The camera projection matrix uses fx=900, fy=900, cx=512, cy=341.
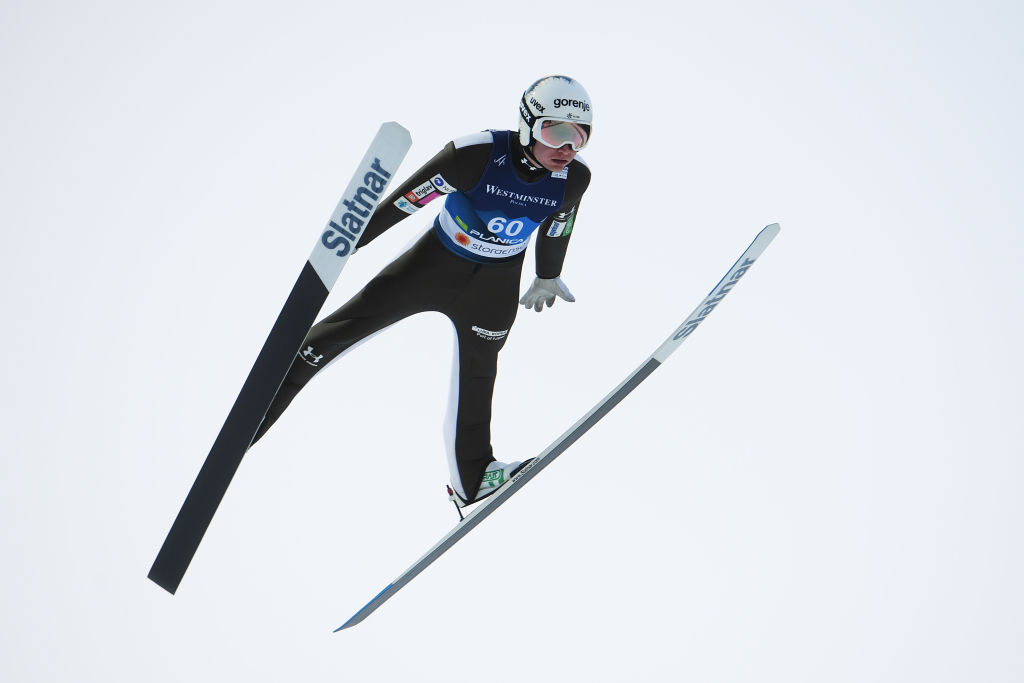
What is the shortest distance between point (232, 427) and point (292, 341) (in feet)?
1.04

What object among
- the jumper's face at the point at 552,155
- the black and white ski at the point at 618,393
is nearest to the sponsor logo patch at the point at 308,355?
the black and white ski at the point at 618,393

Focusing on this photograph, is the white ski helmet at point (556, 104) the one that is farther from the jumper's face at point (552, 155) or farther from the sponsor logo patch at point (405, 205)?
the sponsor logo patch at point (405, 205)

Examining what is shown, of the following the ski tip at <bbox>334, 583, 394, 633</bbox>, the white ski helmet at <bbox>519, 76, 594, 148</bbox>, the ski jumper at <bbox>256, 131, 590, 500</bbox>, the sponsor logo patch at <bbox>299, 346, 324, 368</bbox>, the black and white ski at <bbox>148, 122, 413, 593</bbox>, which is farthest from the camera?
the ski tip at <bbox>334, 583, 394, 633</bbox>

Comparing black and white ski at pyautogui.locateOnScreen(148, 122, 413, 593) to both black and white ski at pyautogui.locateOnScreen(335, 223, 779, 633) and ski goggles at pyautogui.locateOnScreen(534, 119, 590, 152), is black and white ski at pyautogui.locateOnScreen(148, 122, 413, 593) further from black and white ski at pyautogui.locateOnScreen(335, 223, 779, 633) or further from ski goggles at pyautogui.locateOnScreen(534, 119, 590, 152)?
black and white ski at pyautogui.locateOnScreen(335, 223, 779, 633)

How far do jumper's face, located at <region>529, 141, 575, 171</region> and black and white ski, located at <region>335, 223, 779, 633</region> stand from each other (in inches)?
25.0

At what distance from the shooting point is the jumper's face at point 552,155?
100 inches

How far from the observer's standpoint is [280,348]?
2.38m

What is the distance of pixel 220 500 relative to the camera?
8.25 ft

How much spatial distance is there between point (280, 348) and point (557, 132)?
0.96m

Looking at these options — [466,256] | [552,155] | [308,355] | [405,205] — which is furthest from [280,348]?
[552,155]

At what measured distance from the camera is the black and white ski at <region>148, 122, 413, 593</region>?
221 centimetres

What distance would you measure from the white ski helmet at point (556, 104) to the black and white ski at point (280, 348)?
0.47 metres

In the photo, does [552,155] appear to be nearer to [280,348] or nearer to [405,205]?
[405,205]

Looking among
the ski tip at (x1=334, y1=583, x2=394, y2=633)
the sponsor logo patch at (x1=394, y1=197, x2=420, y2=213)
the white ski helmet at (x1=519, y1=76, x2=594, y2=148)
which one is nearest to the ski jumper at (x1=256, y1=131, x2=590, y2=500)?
the sponsor logo patch at (x1=394, y1=197, x2=420, y2=213)
